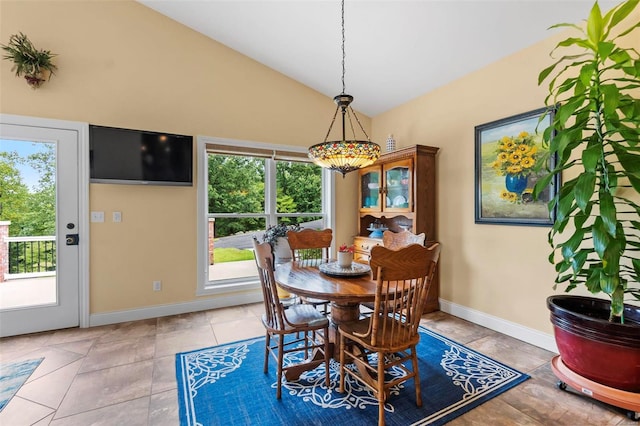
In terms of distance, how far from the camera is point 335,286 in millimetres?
2039

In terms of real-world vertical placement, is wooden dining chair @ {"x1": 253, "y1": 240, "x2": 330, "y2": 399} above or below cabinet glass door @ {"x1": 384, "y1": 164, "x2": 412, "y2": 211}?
below

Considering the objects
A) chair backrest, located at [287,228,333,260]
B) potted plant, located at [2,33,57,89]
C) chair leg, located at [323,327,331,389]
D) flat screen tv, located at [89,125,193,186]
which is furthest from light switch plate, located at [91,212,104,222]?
chair leg, located at [323,327,331,389]

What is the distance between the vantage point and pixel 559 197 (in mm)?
2100

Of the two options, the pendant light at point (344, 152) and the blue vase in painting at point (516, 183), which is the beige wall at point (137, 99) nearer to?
the pendant light at point (344, 152)

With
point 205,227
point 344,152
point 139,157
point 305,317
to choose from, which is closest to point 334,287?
point 305,317

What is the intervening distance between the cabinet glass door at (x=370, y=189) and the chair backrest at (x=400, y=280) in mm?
2338

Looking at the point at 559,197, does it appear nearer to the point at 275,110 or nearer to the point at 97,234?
the point at 275,110

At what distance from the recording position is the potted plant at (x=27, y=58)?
2.76 metres

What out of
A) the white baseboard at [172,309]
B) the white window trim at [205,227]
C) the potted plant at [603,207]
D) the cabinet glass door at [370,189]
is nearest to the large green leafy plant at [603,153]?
the potted plant at [603,207]

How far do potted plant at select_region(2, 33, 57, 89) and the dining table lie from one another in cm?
304

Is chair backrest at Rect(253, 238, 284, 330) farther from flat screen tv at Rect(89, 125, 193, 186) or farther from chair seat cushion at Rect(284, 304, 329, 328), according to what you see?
flat screen tv at Rect(89, 125, 193, 186)

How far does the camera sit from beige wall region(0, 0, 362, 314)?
298 centimetres

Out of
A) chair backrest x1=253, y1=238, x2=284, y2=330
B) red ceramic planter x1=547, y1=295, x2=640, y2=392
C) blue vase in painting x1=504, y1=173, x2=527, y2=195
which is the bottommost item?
red ceramic planter x1=547, y1=295, x2=640, y2=392

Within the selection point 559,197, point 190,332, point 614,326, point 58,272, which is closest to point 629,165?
point 559,197
